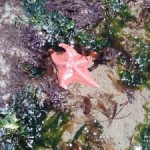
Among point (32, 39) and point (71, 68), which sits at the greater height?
point (32, 39)

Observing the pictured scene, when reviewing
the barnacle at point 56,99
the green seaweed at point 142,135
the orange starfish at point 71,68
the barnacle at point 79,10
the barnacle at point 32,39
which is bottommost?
the green seaweed at point 142,135

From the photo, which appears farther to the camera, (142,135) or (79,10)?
(79,10)

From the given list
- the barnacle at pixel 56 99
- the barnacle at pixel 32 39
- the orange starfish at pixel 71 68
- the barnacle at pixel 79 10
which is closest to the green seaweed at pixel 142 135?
the orange starfish at pixel 71 68

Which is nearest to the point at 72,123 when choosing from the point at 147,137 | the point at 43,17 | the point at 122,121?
the point at 122,121

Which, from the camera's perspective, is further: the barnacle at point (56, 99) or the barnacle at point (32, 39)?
the barnacle at point (32, 39)

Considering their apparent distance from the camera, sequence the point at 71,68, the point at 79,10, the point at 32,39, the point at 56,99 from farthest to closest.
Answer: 1. the point at 79,10
2. the point at 32,39
3. the point at 56,99
4. the point at 71,68

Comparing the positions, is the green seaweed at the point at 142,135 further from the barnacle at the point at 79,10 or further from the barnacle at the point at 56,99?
the barnacle at the point at 79,10

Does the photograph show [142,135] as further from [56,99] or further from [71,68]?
[71,68]

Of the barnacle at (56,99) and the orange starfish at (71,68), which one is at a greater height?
the orange starfish at (71,68)

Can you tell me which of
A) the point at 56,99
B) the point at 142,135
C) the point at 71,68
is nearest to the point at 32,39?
the point at 71,68
